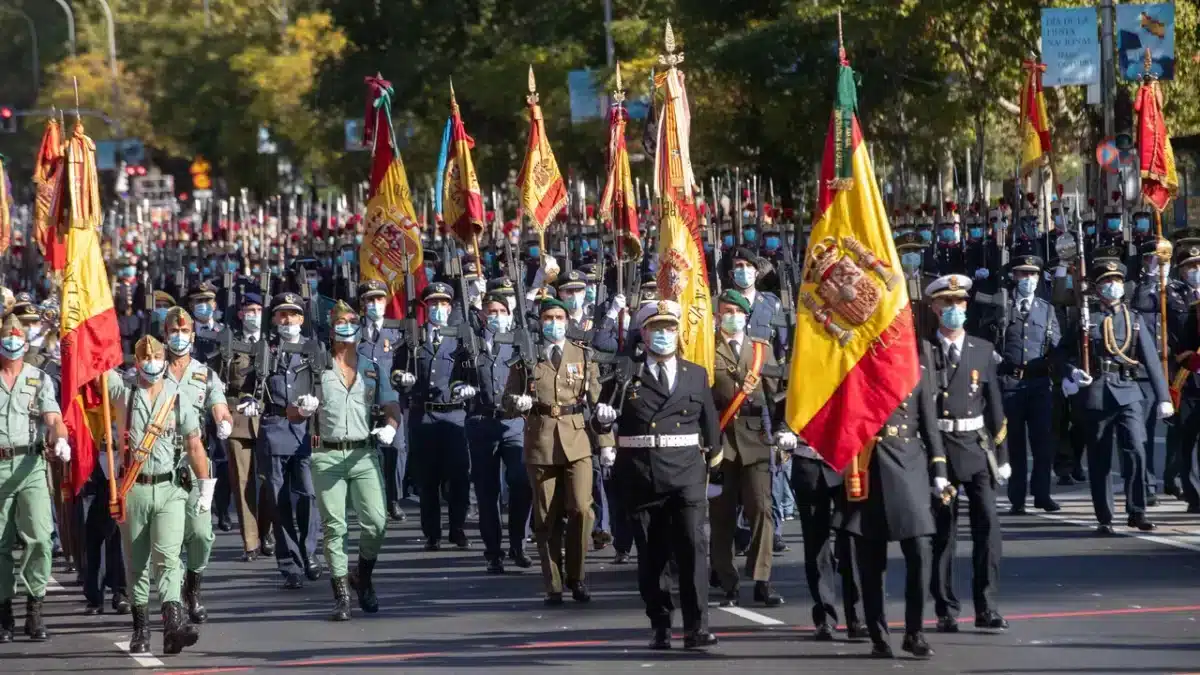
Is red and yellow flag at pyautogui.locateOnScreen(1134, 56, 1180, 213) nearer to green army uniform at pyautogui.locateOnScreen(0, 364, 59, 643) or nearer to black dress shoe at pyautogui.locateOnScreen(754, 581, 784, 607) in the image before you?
black dress shoe at pyautogui.locateOnScreen(754, 581, 784, 607)

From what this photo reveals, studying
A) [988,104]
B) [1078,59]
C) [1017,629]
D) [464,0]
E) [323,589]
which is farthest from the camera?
[464,0]

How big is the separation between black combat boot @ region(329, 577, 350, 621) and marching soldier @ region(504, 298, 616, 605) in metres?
1.22

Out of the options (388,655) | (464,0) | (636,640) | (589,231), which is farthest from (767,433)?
(464,0)

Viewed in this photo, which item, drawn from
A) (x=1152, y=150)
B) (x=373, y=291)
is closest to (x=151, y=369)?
(x=373, y=291)

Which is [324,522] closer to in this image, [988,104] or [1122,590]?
[1122,590]

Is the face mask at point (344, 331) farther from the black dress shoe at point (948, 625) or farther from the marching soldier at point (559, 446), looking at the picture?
the black dress shoe at point (948, 625)

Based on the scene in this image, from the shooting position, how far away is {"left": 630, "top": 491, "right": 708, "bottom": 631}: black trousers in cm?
1224

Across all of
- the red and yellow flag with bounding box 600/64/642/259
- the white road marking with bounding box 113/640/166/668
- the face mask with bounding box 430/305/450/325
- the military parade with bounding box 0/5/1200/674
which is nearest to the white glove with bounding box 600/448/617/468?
the military parade with bounding box 0/5/1200/674

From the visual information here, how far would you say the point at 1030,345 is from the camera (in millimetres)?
18188

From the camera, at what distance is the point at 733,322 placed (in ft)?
47.5

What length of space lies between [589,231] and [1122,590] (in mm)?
17276

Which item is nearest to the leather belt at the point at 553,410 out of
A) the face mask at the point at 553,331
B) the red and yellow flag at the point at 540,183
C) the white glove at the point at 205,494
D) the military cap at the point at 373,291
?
the face mask at the point at 553,331

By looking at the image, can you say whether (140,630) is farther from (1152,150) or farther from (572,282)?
(1152,150)

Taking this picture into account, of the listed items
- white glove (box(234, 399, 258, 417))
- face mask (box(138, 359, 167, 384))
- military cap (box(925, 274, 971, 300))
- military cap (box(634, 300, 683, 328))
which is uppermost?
military cap (box(925, 274, 971, 300))
